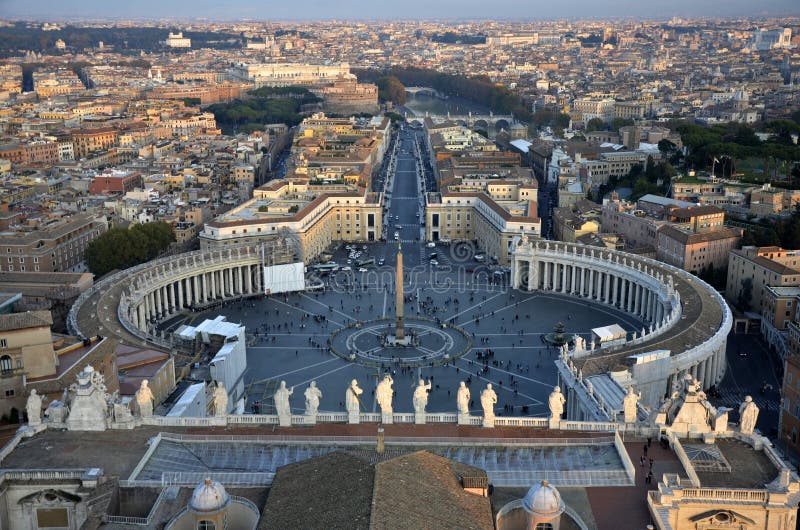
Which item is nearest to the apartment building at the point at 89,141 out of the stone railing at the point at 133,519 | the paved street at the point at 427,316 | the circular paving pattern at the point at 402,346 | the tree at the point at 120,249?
the tree at the point at 120,249

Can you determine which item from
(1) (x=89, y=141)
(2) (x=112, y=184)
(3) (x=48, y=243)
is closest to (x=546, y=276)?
(3) (x=48, y=243)

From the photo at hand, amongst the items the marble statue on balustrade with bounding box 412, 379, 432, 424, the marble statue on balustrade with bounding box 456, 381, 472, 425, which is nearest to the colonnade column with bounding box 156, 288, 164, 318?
the marble statue on balustrade with bounding box 412, 379, 432, 424

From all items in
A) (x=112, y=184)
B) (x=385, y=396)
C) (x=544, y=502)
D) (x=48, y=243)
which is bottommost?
(x=48, y=243)

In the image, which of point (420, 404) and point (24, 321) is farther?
point (24, 321)

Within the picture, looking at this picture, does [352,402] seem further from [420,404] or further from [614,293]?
[614,293]

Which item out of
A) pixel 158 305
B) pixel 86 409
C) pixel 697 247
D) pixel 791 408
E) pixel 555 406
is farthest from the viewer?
pixel 697 247

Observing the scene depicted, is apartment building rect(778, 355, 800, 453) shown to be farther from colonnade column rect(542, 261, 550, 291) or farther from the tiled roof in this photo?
the tiled roof

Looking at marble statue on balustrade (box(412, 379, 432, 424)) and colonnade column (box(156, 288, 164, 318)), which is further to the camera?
colonnade column (box(156, 288, 164, 318))
